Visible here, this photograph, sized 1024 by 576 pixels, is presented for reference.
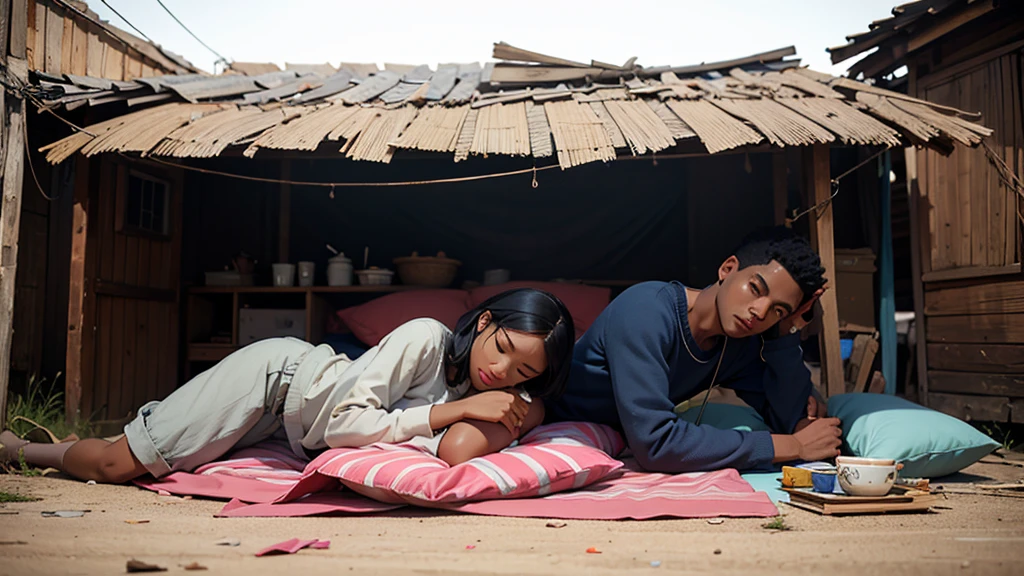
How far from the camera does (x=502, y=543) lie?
2133 millimetres

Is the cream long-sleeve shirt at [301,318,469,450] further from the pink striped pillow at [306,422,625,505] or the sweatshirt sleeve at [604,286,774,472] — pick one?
the sweatshirt sleeve at [604,286,774,472]

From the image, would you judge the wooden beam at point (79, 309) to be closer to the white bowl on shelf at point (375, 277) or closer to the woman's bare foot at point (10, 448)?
the woman's bare foot at point (10, 448)

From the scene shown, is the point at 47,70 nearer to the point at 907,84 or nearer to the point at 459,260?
the point at 459,260

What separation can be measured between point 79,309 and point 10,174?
98cm

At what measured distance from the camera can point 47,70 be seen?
205 inches

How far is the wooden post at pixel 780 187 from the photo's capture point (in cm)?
627

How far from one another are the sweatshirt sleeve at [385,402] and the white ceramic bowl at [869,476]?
5.06 ft

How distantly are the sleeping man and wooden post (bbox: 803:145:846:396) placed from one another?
3.23ft

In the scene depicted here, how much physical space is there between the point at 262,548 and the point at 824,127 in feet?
13.0

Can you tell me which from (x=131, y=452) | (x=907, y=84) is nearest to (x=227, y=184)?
(x=131, y=452)

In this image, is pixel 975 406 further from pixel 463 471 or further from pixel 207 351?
pixel 207 351

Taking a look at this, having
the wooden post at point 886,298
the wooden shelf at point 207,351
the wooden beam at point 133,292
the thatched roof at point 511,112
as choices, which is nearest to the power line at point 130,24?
the thatched roof at point 511,112

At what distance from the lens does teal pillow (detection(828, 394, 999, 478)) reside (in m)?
3.26

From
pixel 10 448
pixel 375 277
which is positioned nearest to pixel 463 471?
pixel 10 448
